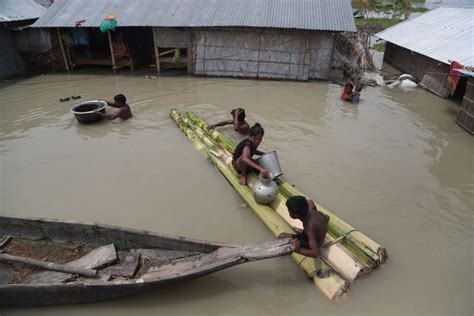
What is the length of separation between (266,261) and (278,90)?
27.8ft

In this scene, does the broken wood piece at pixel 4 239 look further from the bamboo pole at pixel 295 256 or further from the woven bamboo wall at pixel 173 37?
the woven bamboo wall at pixel 173 37

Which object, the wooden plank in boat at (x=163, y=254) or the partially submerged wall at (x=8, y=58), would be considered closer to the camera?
the wooden plank in boat at (x=163, y=254)

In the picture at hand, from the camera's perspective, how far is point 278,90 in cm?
1158

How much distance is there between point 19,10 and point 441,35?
1835 centimetres

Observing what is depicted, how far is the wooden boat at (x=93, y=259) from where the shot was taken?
10.8ft

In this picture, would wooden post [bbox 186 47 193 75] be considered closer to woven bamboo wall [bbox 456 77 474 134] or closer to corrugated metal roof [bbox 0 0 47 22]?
corrugated metal roof [bbox 0 0 47 22]

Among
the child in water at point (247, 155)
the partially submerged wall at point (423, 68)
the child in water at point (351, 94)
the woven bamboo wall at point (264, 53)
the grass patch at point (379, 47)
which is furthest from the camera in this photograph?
the grass patch at point (379, 47)

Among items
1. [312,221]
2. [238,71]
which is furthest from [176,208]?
[238,71]

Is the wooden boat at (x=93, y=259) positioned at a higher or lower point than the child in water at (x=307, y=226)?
lower

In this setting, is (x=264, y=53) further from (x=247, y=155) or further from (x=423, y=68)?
(x=247, y=155)

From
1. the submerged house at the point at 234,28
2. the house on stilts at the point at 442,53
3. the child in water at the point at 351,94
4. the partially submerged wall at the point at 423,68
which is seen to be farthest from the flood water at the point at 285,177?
the submerged house at the point at 234,28

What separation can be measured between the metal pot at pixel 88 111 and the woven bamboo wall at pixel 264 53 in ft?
18.1

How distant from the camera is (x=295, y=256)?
12.9 feet

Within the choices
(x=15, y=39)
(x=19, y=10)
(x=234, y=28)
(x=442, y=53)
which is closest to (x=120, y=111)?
(x=234, y=28)
